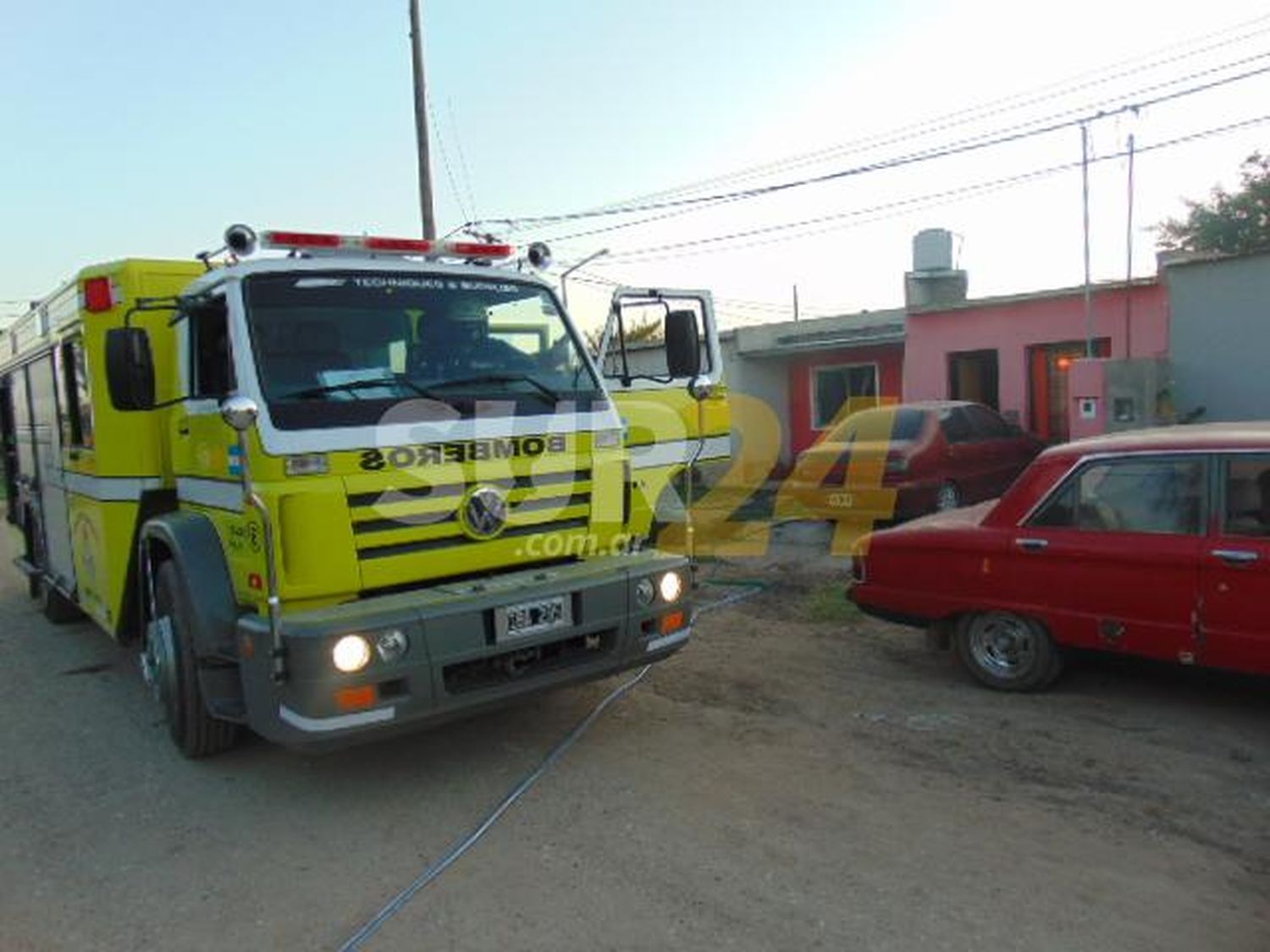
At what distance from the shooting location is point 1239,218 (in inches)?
983

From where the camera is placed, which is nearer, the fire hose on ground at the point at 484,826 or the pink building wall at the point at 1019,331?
the fire hose on ground at the point at 484,826

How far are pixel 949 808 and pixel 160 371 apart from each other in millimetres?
4432

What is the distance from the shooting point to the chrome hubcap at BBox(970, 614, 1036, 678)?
5.52m

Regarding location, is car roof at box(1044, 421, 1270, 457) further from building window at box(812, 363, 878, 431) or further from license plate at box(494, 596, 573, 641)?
building window at box(812, 363, 878, 431)

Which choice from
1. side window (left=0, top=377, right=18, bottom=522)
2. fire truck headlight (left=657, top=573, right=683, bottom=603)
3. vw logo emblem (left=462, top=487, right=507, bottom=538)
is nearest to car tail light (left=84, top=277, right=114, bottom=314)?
vw logo emblem (left=462, top=487, right=507, bottom=538)

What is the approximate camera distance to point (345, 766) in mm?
5020

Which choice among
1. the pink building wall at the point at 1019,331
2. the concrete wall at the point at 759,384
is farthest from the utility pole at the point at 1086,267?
the concrete wall at the point at 759,384

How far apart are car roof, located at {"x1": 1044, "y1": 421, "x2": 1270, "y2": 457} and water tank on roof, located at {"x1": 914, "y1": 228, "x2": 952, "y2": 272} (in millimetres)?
11579

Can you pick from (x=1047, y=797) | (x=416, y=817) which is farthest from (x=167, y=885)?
(x=1047, y=797)

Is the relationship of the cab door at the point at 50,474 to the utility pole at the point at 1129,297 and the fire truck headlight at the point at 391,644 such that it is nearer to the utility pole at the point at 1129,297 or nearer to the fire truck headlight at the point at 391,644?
the fire truck headlight at the point at 391,644

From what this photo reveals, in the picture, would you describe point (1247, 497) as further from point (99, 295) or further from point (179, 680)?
point (99, 295)

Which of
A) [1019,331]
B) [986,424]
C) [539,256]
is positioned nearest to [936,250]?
[1019,331]

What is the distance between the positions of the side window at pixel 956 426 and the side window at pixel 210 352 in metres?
8.80

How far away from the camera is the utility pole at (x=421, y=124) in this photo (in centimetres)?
1641
